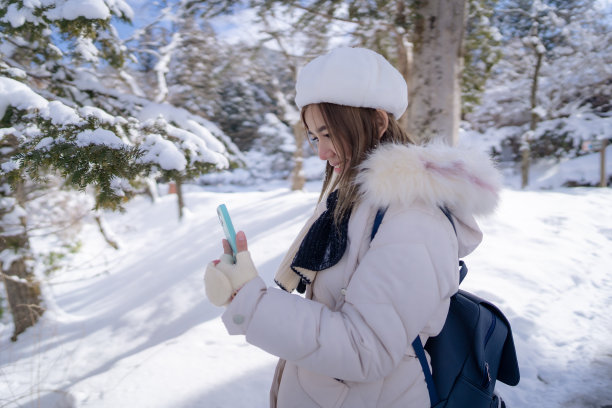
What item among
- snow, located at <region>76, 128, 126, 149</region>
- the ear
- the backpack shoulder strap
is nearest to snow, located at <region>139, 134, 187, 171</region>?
snow, located at <region>76, 128, 126, 149</region>

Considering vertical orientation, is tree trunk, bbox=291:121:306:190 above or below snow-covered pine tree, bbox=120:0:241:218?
below

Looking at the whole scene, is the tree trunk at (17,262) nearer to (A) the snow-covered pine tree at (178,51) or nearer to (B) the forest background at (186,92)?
(B) the forest background at (186,92)

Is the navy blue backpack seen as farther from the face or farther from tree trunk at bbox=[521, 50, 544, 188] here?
tree trunk at bbox=[521, 50, 544, 188]

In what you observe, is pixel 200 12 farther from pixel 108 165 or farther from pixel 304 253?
pixel 304 253

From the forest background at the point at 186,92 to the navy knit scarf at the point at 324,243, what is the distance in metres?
0.83

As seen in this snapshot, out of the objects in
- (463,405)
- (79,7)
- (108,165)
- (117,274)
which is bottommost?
(117,274)

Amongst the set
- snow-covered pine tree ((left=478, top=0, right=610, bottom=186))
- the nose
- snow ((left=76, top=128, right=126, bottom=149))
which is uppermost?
snow-covered pine tree ((left=478, top=0, right=610, bottom=186))

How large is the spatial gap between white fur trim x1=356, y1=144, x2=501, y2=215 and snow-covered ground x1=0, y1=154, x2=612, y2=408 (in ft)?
0.57

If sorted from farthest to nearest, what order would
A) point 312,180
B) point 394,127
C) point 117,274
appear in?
→ point 312,180
point 117,274
point 394,127

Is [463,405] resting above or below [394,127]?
below

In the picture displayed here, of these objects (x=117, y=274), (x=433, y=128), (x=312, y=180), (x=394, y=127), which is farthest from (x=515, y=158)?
(x=394, y=127)

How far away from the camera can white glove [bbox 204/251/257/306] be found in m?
1.03

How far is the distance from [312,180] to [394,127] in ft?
75.5

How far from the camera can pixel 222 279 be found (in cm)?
103
